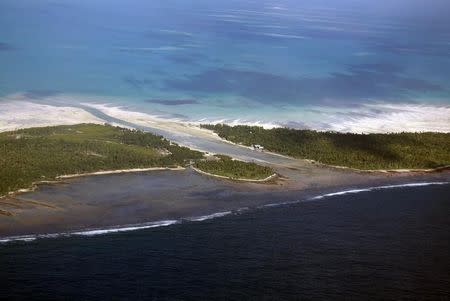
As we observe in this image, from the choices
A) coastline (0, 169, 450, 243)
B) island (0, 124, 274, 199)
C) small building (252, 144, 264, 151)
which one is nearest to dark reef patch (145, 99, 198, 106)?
island (0, 124, 274, 199)

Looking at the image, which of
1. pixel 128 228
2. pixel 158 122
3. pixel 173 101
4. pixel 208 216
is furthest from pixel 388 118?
pixel 128 228

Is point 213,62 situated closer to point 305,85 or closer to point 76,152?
point 305,85

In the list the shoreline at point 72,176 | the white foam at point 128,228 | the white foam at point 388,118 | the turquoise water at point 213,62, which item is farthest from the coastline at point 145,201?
the turquoise water at point 213,62

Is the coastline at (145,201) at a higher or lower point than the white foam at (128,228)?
higher

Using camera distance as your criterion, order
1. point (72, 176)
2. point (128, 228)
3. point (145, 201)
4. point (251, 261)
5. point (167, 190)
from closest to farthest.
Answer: point (251, 261), point (128, 228), point (145, 201), point (167, 190), point (72, 176)

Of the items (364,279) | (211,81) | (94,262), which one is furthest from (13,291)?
(211,81)

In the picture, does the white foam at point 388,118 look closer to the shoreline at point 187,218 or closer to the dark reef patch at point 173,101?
the dark reef patch at point 173,101

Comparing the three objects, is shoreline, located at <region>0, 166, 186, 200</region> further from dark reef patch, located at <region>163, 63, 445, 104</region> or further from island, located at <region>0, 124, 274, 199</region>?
dark reef patch, located at <region>163, 63, 445, 104</region>

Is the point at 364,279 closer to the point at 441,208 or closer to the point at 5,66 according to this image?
the point at 441,208
